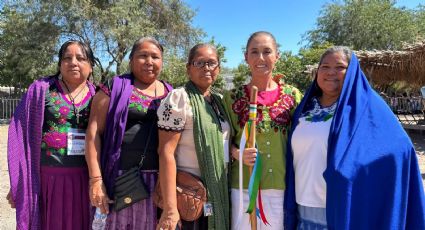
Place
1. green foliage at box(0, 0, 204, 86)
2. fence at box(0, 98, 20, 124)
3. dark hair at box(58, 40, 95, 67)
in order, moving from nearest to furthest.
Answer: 1. dark hair at box(58, 40, 95, 67)
2. green foliage at box(0, 0, 204, 86)
3. fence at box(0, 98, 20, 124)

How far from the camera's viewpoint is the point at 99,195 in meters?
2.42

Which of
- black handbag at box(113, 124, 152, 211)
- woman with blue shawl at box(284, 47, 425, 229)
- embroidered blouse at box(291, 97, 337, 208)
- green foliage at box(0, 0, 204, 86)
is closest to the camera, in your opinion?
woman with blue shawl at box(284, 47, 425, 229)

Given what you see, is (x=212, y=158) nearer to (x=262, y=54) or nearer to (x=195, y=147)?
(x=195, y=147)

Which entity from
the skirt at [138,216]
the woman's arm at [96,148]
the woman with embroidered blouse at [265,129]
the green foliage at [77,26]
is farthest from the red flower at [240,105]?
the green foliage at [77,26]

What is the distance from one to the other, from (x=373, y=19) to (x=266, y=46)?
25.3 metres

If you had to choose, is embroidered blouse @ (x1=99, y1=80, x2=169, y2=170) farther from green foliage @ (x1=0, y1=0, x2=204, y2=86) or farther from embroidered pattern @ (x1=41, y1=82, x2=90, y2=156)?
green foliage @ (x1=0, y1=0, x2=204, y2=86)

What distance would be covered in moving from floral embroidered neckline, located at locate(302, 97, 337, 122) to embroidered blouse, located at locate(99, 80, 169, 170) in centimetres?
102

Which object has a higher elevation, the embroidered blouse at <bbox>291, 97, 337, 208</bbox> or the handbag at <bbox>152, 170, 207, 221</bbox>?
the embroidered blouse at <bbox>291, 97, 337, 208</bbox>

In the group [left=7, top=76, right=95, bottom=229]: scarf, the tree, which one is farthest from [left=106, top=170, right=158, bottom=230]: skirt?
the tree

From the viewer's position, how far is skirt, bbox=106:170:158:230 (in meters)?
2.51

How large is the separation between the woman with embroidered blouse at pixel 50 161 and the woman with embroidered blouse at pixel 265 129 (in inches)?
44.8

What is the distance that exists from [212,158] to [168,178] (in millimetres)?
297

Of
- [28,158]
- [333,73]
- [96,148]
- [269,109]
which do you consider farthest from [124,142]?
[333,73]

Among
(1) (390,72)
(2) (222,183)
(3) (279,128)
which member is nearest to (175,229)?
(2) (222,183)
